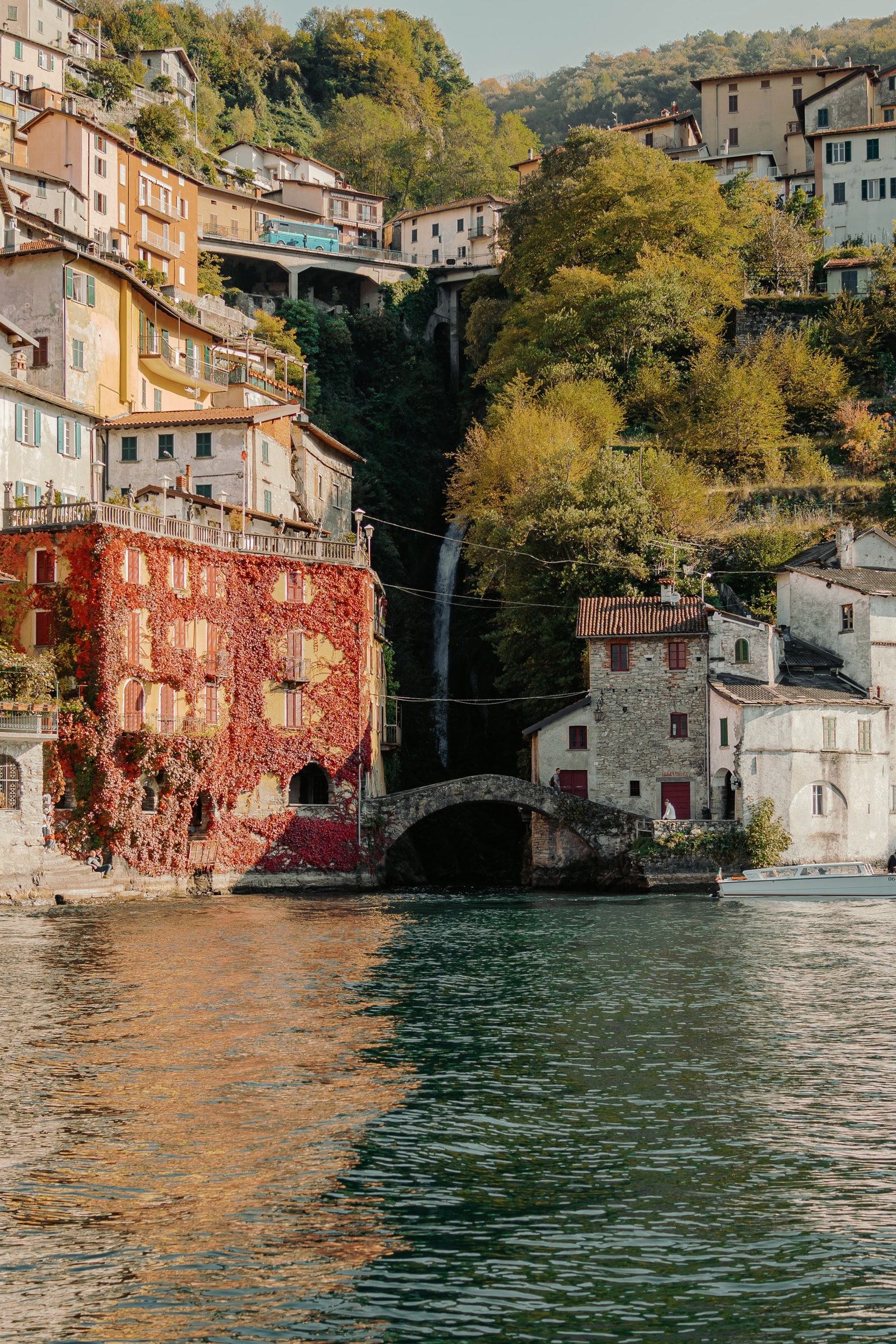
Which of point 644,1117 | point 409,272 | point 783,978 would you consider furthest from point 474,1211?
point 409,272

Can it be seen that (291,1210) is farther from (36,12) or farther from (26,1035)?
(36,12)

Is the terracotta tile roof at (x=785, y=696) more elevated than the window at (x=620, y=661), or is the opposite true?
the window at (x=620, y=661)

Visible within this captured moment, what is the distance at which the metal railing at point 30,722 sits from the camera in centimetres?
4703

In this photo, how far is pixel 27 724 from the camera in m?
47.6

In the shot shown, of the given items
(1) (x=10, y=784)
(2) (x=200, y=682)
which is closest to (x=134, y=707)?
(2) (x=200, y=682)

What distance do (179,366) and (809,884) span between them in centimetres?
3847

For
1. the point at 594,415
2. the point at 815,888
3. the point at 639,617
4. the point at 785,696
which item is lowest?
the point at 815,888

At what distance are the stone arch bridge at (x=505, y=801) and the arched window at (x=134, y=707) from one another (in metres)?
9.52

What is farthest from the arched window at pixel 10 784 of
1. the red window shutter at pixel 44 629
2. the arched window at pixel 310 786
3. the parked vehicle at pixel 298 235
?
the parked vehicle at pixel 298 235

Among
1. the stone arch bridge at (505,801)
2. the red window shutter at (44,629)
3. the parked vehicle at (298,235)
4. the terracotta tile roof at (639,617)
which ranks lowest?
the stone arch bridge at (505,801)

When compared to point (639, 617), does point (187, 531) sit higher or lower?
higher

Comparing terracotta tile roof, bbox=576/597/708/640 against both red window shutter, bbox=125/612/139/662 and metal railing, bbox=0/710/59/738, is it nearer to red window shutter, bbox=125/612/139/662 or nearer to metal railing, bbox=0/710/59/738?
red window shutter, bbox=125/612/139/662

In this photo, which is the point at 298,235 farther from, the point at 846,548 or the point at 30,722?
the point at 30,722

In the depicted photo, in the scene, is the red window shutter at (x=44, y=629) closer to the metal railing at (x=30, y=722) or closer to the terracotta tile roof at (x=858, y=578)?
the metal railing at (x=30, y=722)
